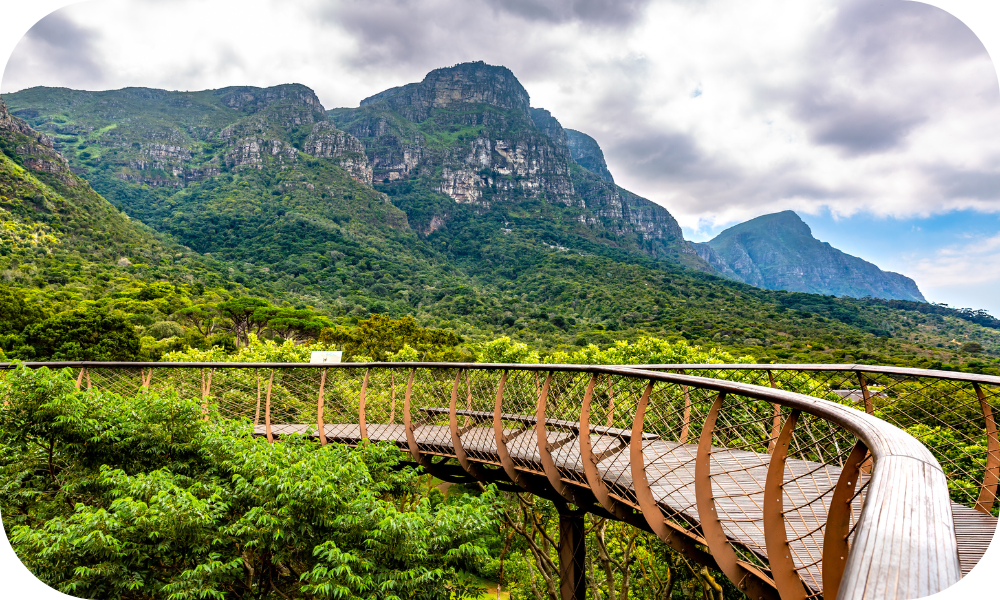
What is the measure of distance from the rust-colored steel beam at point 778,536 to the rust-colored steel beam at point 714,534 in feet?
1.47

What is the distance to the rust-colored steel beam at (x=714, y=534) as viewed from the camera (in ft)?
7.89

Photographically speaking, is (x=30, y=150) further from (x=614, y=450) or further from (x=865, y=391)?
(x=865, y=391)

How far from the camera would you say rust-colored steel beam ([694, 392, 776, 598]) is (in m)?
2.40

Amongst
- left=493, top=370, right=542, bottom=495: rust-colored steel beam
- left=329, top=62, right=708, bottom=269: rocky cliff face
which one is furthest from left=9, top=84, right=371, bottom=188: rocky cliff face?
left=493, top=370, right=542, bottom=495: rust-colored steel beam

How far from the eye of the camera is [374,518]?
13.0 ft

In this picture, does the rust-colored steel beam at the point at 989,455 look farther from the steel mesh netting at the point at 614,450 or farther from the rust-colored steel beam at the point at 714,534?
the steel mesh netting at the point at 614,450

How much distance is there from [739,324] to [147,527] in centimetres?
5501

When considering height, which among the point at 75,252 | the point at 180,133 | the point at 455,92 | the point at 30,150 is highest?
the point at 455,92

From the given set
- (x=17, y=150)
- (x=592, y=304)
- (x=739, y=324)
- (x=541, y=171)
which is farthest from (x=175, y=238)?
(x=541, y=171)

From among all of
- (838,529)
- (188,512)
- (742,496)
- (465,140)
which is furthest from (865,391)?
(465,140)

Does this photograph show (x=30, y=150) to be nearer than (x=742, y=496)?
No

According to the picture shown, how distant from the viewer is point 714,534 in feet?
8.20

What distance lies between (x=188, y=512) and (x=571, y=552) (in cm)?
392

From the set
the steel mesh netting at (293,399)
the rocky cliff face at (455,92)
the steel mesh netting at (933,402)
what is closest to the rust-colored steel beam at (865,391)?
the steel mesh netting at (933,402)
